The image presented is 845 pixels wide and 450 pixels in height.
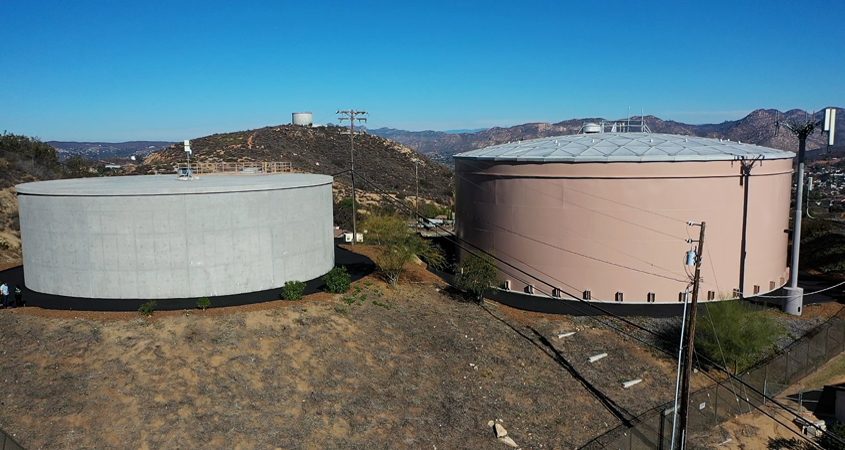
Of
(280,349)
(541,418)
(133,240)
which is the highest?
(133,240)

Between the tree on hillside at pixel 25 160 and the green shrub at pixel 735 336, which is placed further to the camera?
the tree on hillside at pixel 25 160

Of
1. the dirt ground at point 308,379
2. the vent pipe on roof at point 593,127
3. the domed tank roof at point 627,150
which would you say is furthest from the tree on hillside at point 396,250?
the vent pipe on roof at point 593,127

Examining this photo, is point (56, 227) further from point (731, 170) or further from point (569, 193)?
point (731, 170)

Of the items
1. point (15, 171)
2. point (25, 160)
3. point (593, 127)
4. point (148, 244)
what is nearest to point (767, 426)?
point (593, 127)

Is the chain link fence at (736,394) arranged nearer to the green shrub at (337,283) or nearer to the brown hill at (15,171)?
the green shrub at (337,283)

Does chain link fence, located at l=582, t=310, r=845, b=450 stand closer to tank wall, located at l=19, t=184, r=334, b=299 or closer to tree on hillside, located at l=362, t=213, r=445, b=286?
tree on hillside, located at l=362, t=213, r=445, b=286

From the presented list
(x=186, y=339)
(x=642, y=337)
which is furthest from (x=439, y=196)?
(x=186, y=339)
